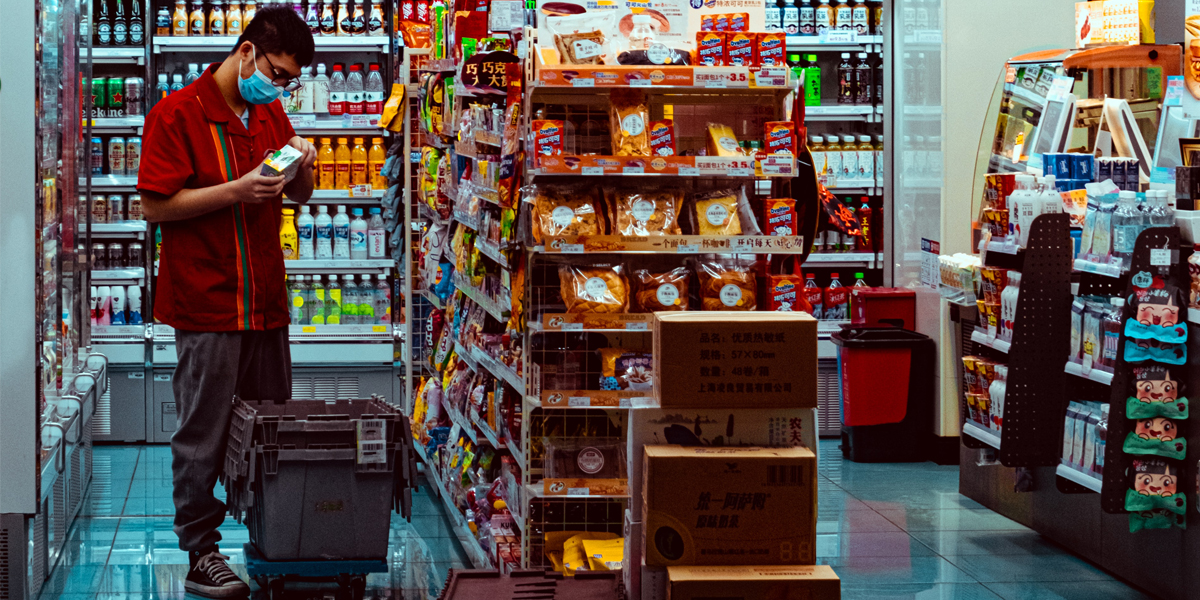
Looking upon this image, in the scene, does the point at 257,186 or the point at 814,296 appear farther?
the point at 814,296

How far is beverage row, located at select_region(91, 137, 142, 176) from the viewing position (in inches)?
279

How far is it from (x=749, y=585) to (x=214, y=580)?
7.77 ft

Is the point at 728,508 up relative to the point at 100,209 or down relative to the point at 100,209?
down

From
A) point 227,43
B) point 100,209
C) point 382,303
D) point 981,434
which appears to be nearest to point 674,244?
point 981,434

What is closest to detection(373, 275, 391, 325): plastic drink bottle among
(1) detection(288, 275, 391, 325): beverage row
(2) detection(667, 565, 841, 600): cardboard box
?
(1) detection(288, 275, 391, 325): beverage row

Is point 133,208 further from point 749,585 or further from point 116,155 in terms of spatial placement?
point 749,585

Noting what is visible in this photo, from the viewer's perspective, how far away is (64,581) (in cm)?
451

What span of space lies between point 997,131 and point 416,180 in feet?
9.42

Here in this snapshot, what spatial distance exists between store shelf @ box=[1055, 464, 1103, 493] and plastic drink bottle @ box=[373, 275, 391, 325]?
3.99 metres

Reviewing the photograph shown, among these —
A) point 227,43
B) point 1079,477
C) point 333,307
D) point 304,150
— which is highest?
point 227,43

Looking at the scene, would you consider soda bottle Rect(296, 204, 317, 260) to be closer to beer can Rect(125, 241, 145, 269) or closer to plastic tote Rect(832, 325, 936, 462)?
beer can Rect(125, 241, 145, 269)

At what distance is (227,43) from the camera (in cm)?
705

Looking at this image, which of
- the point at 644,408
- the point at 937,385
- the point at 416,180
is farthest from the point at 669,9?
the point at 937,385

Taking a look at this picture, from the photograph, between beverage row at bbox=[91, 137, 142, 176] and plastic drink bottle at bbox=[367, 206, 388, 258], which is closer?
beverage row at bbox=[91, 137, 142, 176]
